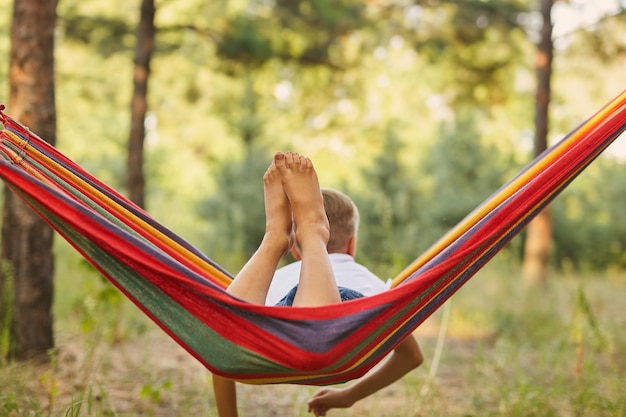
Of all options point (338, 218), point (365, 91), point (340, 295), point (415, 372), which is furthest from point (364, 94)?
point (340, 295)

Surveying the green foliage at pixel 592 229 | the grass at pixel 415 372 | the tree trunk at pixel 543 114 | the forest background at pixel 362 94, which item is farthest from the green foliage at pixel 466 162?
the grass at pixel 415 372

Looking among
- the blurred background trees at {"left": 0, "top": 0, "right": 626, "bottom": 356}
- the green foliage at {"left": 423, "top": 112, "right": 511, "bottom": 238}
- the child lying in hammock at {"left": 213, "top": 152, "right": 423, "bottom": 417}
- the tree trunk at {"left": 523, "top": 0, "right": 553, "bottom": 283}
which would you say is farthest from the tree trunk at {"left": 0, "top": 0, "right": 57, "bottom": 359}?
the green foliage at {"left": 423, "top": 112, "right": 511, "bottom": 238}

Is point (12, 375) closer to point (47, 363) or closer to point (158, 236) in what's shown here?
point (47, 363)

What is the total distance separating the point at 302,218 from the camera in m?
1.56

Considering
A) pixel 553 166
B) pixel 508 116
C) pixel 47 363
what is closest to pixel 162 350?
pixel 47 363

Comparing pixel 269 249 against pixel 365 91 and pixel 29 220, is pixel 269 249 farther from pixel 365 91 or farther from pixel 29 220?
pixel 365 91

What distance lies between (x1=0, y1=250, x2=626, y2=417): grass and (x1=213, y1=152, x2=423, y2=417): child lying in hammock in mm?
442

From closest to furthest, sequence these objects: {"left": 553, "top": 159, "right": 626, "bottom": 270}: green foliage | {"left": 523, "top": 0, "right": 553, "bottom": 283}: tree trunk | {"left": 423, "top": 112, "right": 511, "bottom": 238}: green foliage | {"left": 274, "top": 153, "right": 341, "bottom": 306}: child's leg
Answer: {"left": 274, "top": 153, "right": 341, "bottom": 306}: child's leg < {"left": 523, "top": 0, "right": 553, "bottom": 283}: tree trunk < {"left": 423, "top": 112, "right": 511, "bottom": 238}: green foliage < {"left": 553, "top": 159, "right": 626, "bottom": 270}: green foliage

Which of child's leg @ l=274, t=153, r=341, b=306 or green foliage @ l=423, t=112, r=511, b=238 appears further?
green foliage @ l=423, t=112, r=511, b=238

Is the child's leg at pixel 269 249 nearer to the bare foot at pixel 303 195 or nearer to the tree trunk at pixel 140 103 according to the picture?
the bare foot at pixel 303 195

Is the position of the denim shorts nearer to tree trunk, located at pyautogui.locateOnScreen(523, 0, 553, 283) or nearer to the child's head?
the child's head

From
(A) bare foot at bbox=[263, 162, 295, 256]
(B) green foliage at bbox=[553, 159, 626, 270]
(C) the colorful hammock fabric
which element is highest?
(B) green foliage at bbox=[553, 159, 626, 270]

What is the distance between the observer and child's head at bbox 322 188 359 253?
180 cm

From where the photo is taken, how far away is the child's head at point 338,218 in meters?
1.80
